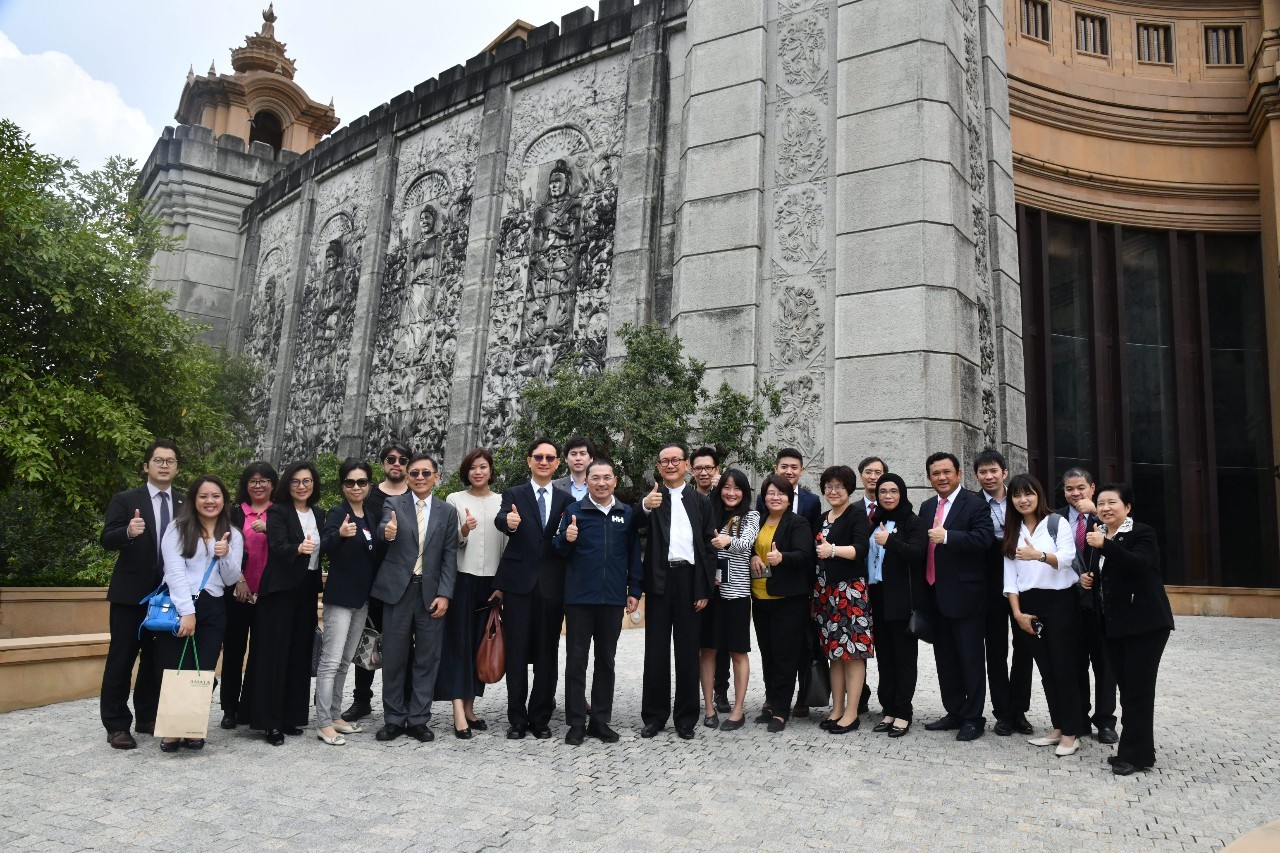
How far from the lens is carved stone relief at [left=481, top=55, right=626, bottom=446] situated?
15.4 m

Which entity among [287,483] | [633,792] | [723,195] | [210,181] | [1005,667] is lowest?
[633,792]

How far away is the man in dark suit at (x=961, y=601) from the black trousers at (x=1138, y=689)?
33.8 inches

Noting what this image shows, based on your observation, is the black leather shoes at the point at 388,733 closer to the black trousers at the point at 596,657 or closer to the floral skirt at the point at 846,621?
the black trousers at the point at 596,657

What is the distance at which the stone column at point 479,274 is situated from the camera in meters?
16.9

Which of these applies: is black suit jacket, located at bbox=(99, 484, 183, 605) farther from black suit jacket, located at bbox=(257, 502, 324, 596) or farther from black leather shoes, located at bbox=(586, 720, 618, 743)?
black leather shoes, located at bbox=(586, 720, 618, 743)

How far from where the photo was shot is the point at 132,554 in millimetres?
5613

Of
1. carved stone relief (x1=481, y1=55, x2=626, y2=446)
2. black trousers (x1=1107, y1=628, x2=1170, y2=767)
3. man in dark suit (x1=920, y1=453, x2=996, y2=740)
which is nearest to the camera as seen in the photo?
black trousers (x1=1107, y1=628, x2=1170, y2=767)

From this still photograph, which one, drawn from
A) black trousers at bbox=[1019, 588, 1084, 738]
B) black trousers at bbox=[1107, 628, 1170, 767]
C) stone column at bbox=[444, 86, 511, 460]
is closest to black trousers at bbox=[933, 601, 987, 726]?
black trousers at bbox=[1019, 588, 1084, 738]

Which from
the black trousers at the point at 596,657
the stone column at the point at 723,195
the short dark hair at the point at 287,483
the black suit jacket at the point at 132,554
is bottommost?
the black trousers at the point at 596,657

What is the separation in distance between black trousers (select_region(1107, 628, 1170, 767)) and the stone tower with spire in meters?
23.8

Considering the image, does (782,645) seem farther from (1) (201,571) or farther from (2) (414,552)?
(1) (201,571)

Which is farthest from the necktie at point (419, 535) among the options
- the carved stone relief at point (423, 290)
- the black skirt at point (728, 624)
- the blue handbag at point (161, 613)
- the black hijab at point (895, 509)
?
the carved stone relief at point (423, 290)

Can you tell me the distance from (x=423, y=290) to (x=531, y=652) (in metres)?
13.9

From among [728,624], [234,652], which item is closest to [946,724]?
[728,624]
